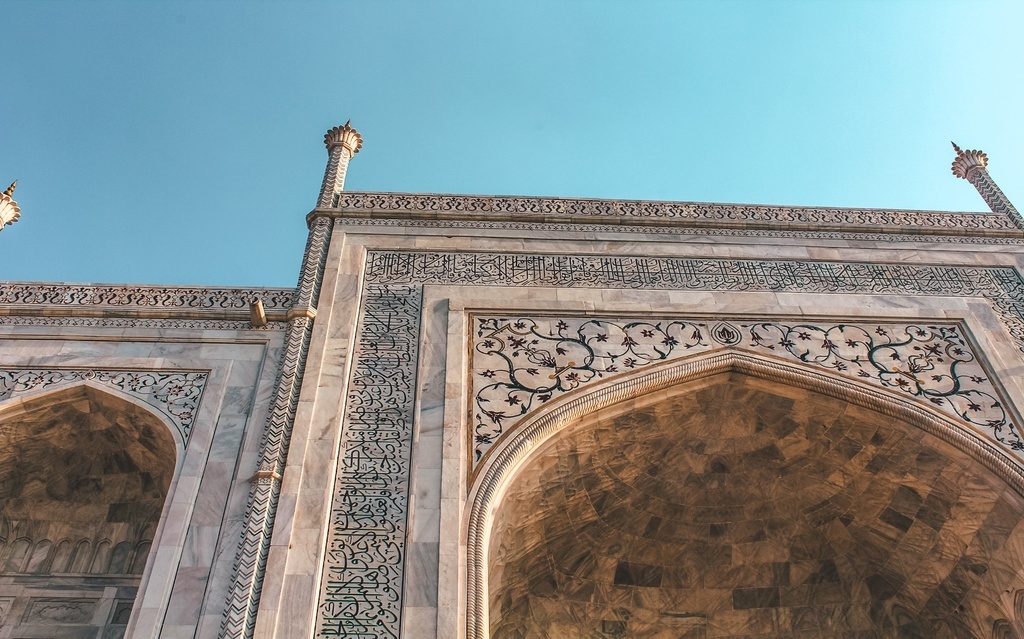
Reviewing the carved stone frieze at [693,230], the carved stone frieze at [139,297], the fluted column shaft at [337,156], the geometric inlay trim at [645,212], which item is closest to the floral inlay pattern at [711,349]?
the carved stone frieze at [693,230]

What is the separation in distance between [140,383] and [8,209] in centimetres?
191

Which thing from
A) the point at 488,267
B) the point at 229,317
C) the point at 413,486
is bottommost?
the point at 413,486

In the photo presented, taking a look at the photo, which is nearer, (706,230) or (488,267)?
(488,267)

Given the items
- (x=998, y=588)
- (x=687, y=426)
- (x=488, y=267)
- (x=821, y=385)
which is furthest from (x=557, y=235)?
(x=998, y=588)

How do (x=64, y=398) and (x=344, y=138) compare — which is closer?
(x=64, y=398)

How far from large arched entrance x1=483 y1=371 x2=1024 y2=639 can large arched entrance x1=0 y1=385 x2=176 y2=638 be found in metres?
2.06

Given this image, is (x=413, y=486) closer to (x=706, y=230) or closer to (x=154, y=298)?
(x=154, y=298)

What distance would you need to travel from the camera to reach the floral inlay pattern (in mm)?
5039

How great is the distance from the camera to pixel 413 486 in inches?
177

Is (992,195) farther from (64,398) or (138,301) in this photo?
(64,398)

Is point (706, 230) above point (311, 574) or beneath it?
above

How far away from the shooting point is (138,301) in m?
5.57

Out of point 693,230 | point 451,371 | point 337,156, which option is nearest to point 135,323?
point 451,371

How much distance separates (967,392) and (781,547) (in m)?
1.52
